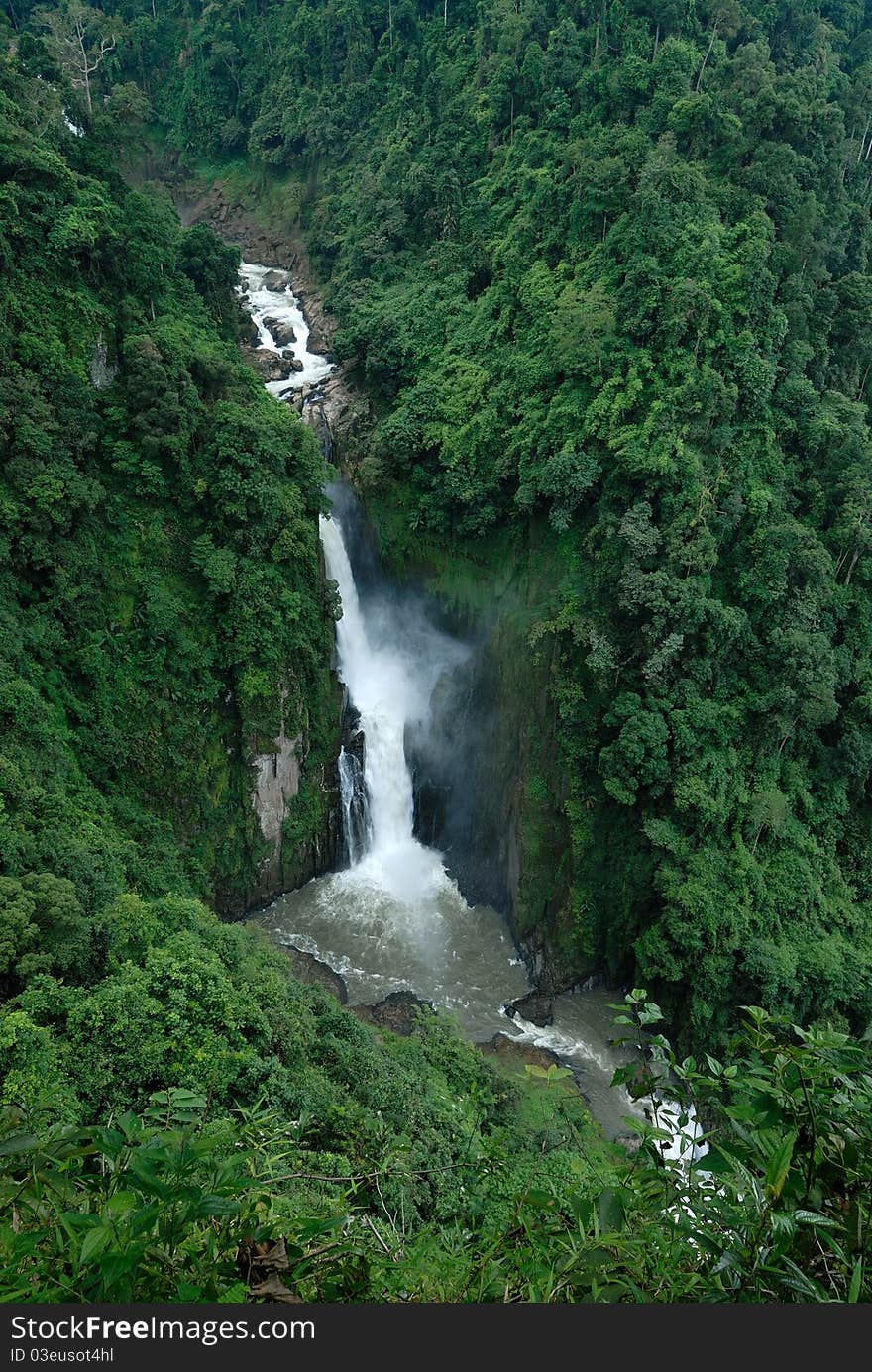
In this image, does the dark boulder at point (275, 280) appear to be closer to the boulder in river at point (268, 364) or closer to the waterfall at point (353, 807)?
the boulder in river at point (268, 364)

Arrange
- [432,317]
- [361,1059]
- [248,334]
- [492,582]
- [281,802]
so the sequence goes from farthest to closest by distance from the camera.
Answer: [248,334] → [432,317] → [492,582] → [281,802] → [361,1059]

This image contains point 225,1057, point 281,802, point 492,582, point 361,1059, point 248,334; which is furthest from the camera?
point 248,334

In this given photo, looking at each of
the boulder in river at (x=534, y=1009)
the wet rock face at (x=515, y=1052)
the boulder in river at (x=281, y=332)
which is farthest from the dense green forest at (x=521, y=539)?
the boulder in river at (x=281, y=332)

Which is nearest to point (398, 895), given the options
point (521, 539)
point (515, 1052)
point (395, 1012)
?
point (395, 1012)

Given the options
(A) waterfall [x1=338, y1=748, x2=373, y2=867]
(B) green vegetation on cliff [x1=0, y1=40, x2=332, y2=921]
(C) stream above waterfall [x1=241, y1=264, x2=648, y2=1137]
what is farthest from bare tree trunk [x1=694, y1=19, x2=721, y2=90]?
(A) waterfall [x1=338, y1=748, x2=373, y2=867]

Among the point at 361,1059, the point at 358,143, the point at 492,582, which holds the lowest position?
the point at 361,1059

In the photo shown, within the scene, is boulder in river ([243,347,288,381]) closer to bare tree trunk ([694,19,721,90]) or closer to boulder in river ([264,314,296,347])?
boulder in river ([264,314,296,347])

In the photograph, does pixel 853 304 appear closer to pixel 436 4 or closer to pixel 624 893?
pixel 624 893

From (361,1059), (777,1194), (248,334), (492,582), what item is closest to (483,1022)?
(361,1059)
